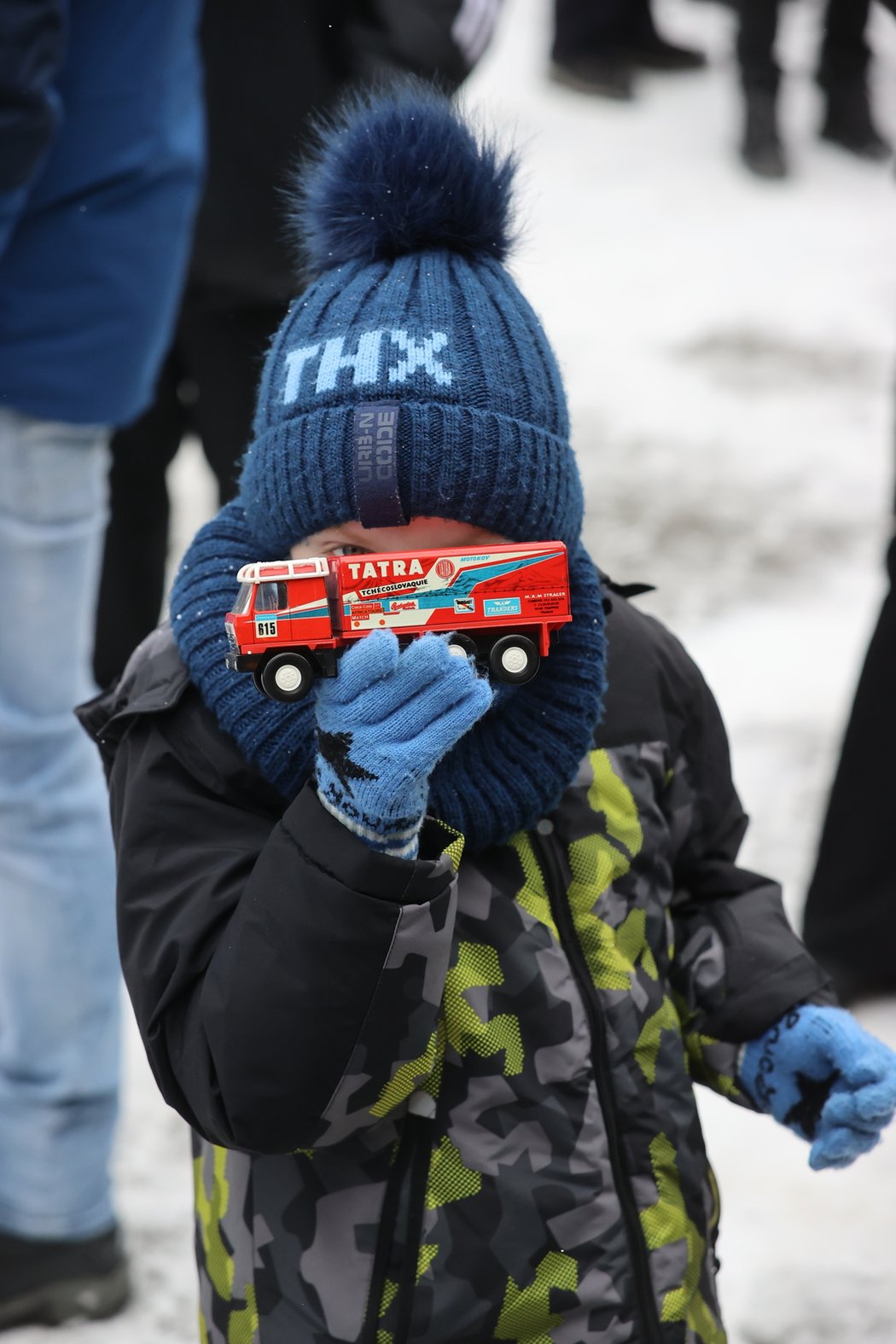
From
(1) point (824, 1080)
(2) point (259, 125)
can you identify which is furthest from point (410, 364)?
(2) point (259, 125)

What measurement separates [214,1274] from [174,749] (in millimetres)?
542

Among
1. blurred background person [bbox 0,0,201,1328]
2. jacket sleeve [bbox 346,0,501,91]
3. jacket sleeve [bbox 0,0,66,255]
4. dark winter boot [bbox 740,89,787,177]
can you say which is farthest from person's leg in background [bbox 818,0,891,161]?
jacket sleeve [bbox 0,0,66,255]

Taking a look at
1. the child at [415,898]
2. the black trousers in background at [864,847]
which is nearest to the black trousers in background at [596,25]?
the black trousers in background at [864,847]

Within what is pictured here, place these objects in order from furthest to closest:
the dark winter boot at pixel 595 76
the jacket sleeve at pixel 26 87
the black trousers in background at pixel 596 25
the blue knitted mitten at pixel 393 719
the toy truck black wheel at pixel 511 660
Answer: the dark winter boot at pixel 595 76, the black trousers in background at pixel 596 25, the jacket sleeve at pixel 26 87, the toy truck black wheel at pixel 511 660, the blue knitted mitten at pixel 393 719

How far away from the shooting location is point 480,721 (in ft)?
4.74

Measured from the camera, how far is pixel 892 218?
721 centimetres

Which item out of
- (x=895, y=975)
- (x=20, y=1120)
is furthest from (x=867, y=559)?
(x=20, y=1120)

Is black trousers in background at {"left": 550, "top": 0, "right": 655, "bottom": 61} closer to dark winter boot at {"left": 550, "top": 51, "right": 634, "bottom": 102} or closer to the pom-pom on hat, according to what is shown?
dark winter boot at {"left": 550, "top": 51, "right": 634, "bottom": 102}

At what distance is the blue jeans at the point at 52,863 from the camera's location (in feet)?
7.02

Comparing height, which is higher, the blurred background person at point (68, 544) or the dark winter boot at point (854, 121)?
the dark winter boot at point (854, 121)

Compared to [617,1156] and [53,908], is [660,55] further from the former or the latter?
[617,1156]

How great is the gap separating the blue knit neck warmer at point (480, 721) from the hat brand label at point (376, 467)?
18 centimetres

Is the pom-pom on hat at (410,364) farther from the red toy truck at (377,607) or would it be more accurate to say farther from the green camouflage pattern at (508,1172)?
the green camouflage pattern at (508,1172)

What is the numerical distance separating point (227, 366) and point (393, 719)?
2071mm
